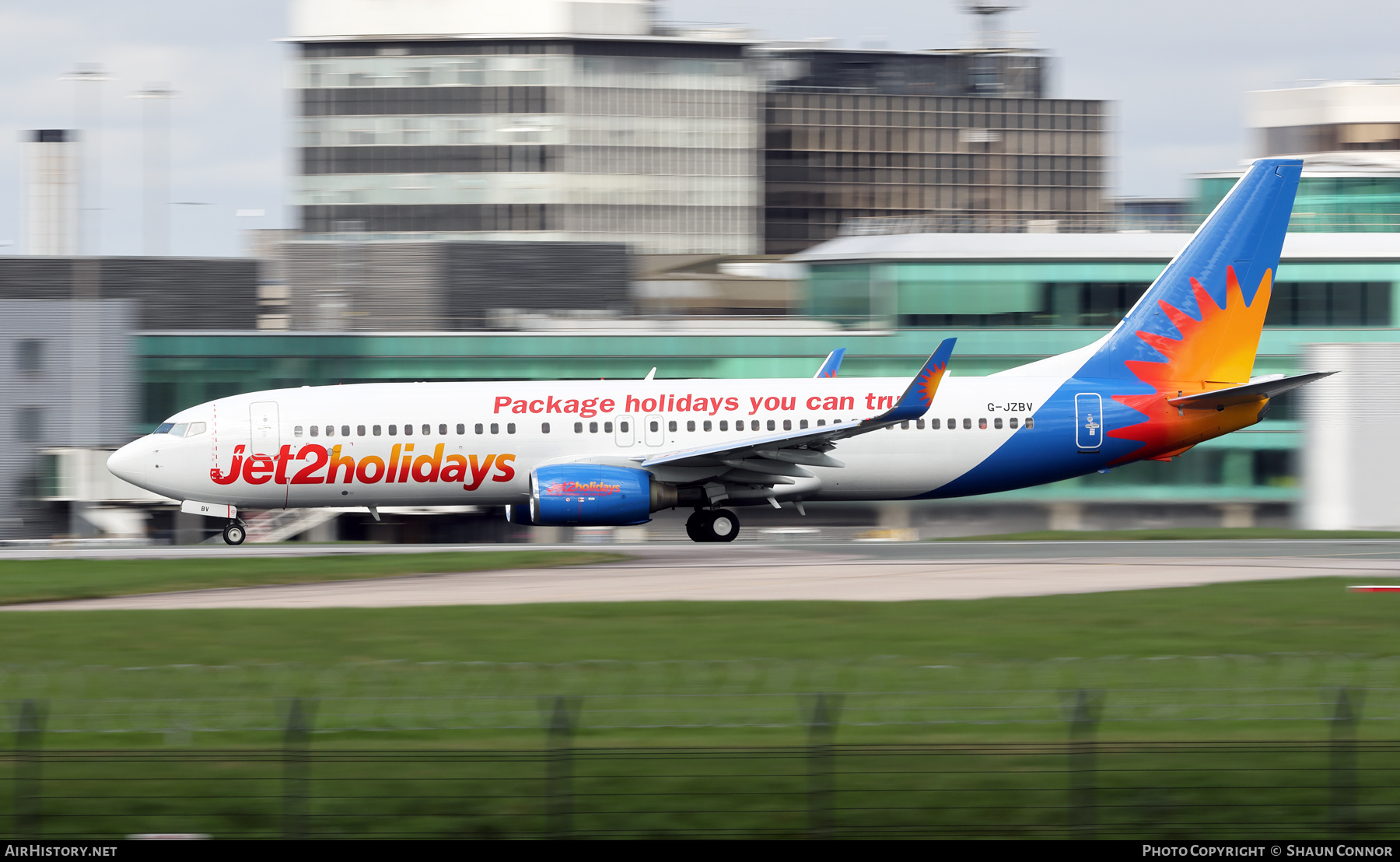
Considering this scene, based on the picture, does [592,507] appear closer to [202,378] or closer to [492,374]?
[492,374]

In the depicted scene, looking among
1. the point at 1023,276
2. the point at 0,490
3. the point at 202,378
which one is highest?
the point at 1023,276

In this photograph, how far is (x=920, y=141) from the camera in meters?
146

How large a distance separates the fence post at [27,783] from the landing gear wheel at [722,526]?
959 inches

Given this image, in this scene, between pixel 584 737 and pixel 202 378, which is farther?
pixel 202 378

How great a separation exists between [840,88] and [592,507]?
121m

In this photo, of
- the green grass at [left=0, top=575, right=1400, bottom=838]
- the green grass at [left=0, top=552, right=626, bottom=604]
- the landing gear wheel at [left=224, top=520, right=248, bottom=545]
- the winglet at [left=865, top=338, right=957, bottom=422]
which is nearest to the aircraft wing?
the winglet at [left=865, top=338, right=957, bottom=422]

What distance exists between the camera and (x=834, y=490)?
34.5m

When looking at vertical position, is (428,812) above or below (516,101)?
below

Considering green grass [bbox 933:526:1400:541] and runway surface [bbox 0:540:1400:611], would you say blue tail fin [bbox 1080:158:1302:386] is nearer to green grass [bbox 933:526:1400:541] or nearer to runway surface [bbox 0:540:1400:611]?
green grass [bbox 933:526:1400:541]

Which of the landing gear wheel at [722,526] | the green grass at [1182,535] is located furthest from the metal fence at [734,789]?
the landing gear wheel at [722,526]

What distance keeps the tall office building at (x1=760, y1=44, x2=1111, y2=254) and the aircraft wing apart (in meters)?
108

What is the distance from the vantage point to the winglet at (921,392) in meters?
31.1

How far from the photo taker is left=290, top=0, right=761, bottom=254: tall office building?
121438 mm

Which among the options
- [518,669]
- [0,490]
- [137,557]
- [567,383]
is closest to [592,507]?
[567,383]
